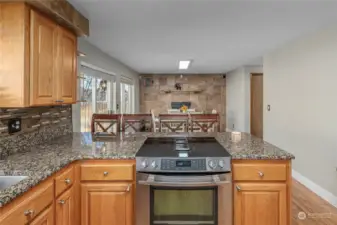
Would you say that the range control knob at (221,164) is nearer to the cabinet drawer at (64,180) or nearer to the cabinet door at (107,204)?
the cabinet door at (107,204)

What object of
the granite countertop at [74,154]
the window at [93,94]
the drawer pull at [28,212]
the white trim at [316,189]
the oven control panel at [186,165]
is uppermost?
the window at [93,94]

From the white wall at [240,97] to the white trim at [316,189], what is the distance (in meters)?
3.59

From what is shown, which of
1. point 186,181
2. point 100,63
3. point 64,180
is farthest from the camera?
point 100,63

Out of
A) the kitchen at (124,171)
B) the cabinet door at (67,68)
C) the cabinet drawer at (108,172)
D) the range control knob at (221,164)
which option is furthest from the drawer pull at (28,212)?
the range control knob at (221,164)

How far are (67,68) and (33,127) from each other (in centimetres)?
60

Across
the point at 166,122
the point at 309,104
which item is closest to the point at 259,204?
the point at 166,122

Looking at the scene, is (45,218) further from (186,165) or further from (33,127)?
(33,127)

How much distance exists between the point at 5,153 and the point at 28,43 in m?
0.81

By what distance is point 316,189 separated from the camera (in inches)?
151

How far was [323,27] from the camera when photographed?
3.62 m

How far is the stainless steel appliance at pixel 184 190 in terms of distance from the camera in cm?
197

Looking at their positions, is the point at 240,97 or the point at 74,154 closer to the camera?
the point at 74,154

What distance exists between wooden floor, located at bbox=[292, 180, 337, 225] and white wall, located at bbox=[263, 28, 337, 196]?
20cm

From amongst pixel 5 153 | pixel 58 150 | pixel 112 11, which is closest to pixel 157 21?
pixel 112 11
